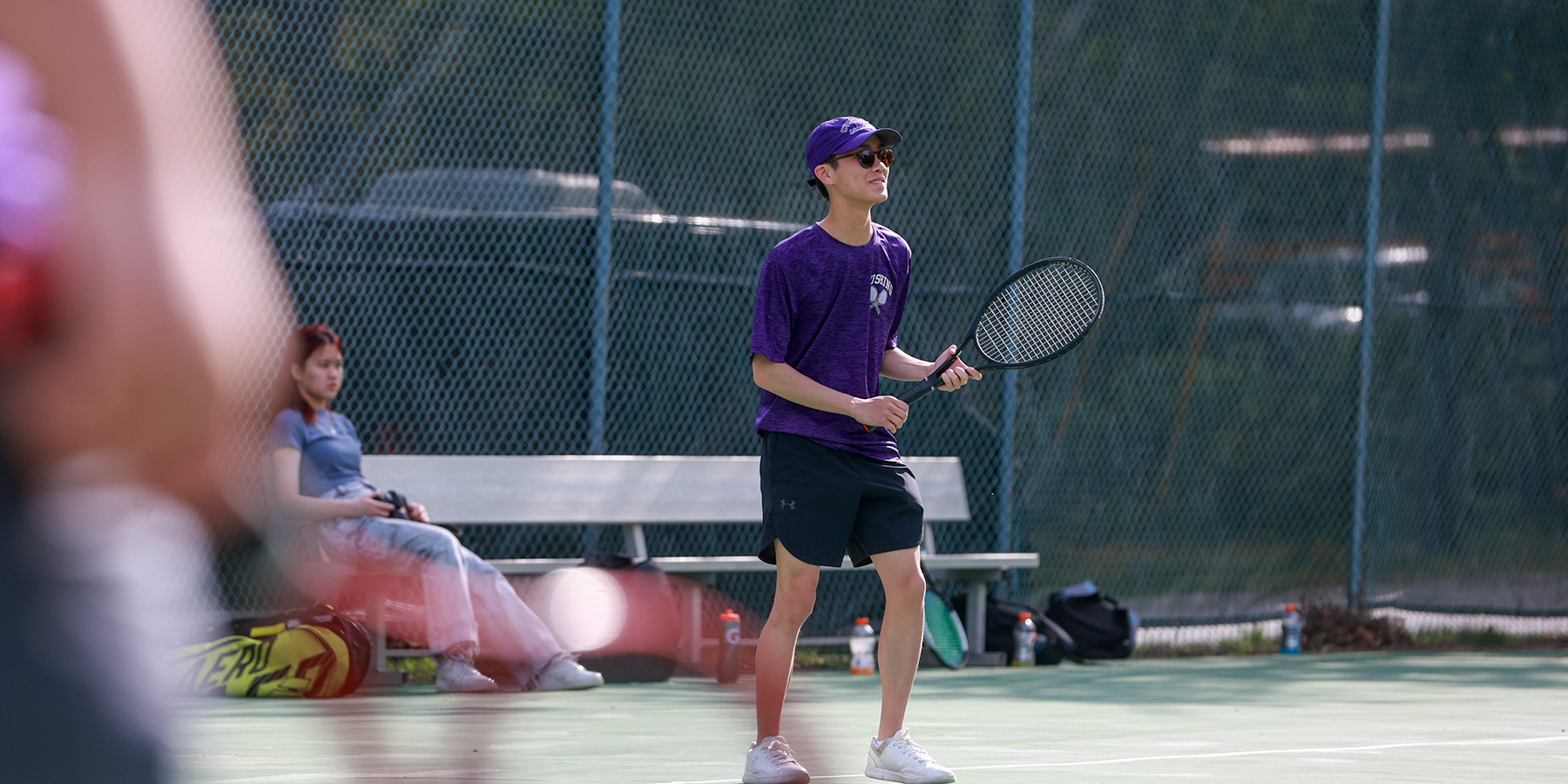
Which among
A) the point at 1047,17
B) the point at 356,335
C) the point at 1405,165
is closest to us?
the point at 356,335

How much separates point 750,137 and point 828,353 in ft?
13.1

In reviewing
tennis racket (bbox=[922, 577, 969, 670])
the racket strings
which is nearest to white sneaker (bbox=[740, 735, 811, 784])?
the racket strings

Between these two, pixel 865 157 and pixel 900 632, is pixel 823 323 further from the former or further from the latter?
pixel 900 632

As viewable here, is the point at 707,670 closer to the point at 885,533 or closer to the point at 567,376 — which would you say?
the point at 567,376

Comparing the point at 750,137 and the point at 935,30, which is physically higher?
the point at 935,30

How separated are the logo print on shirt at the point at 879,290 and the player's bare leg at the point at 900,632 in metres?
0.59

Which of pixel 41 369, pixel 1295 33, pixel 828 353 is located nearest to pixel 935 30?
pixel 1295 33

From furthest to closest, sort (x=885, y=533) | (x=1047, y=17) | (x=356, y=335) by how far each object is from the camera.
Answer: (x=1047, y=17)
(x=356, y=335)
(x=885, y=533)

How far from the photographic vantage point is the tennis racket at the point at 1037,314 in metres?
4.79

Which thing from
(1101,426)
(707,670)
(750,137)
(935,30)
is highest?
(935,30)

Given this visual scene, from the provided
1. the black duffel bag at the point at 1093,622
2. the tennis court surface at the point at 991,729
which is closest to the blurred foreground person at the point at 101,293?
the tennis court surface at the point at 991,729

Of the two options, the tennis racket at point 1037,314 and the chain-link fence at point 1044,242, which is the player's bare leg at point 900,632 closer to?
the tennis racket at point 1037,314

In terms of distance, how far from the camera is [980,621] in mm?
8305

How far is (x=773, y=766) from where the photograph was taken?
14.0 feet
